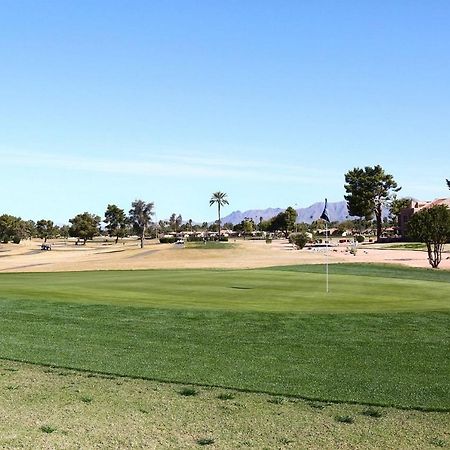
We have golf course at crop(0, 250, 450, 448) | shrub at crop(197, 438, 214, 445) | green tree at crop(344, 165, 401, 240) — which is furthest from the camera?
green tree at crop(344, 165, 401, 240)

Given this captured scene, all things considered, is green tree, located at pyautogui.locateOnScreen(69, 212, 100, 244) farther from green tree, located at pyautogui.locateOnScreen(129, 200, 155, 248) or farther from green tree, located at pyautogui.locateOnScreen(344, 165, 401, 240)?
green tree, located at pyautogui.locateOnScreen(344, 165, 401, 240)

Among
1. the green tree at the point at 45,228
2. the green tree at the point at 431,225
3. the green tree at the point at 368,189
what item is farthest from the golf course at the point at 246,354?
the green tree at the point at 45,228

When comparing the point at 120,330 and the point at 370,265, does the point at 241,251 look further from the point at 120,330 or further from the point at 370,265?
the point at 120,330

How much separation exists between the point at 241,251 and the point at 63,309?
78.0m

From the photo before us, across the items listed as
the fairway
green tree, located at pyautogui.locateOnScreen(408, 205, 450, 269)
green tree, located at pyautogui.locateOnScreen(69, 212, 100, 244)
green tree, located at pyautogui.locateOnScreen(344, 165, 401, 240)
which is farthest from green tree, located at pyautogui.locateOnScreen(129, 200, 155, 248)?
the fairway

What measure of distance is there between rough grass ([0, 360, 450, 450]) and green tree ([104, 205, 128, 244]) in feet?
537

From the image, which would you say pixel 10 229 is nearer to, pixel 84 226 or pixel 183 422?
pixel 84 226

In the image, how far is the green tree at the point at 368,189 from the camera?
145750mm

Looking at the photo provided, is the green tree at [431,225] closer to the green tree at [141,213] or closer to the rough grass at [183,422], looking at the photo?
the rough grass at [183,422]

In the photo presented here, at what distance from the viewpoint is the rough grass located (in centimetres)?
750

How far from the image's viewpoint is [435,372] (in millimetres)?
11352

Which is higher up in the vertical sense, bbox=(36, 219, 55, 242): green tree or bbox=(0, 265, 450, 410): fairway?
bbox=(36, 219, 55, 242): green tree

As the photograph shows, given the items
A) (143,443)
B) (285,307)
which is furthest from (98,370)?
(285,307)

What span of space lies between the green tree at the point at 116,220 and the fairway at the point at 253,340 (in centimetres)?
14838
